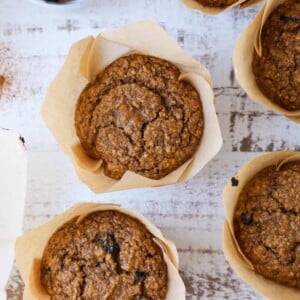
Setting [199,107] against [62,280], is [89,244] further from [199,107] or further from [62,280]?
[199,107]

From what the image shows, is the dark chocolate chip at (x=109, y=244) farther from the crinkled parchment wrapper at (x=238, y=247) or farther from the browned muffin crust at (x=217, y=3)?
the browned muffin crust at (x=217, y=3)

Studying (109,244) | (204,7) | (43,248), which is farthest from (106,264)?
(204,7)

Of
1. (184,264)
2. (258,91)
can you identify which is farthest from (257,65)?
(184,264)

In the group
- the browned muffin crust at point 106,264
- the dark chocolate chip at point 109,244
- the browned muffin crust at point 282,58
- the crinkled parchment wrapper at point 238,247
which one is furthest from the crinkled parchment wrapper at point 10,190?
the browned muffin crust at point 282,58

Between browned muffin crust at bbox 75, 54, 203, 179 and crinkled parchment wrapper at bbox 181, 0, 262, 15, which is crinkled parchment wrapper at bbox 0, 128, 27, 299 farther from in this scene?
crinkled parchment wrapper at bbox 181, 0, 262, 15

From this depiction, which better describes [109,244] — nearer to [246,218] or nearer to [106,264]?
[106,264]
